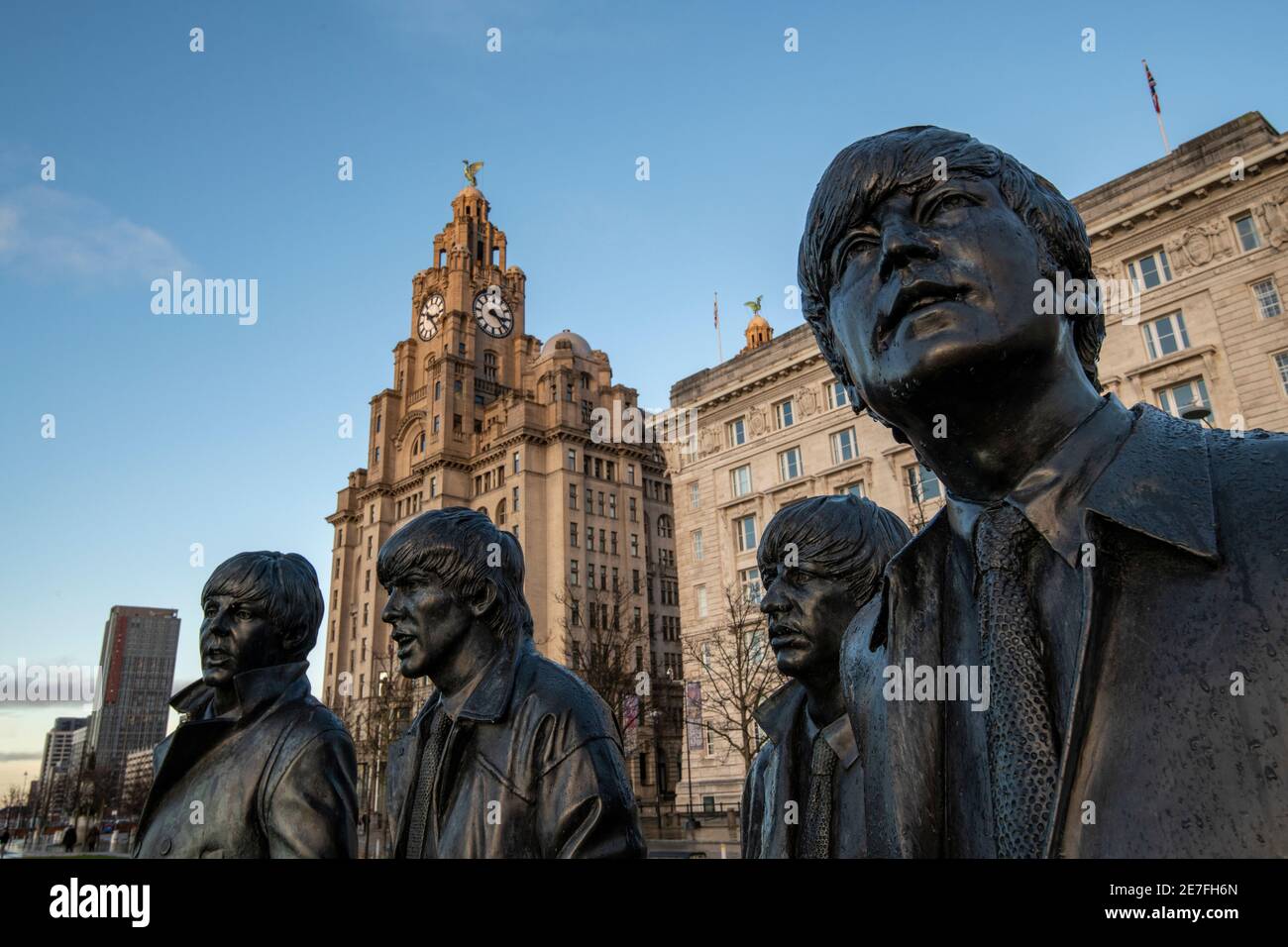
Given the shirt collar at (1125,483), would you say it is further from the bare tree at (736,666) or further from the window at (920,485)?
the window at (920,485)

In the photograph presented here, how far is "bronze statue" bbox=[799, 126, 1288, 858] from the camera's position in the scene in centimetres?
89

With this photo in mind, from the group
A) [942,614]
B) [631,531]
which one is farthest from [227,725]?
[631,531]

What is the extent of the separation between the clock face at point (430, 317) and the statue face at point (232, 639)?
70.6 metres

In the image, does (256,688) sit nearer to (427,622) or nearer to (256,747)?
(256,747)

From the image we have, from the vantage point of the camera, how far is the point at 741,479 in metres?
38.2

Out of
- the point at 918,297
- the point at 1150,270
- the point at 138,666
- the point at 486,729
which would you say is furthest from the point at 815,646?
the point at 138,666

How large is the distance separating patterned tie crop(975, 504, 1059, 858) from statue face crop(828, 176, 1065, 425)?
213 mm

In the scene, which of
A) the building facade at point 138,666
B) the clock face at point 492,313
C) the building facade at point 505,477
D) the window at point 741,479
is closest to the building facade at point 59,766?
the building facade at point 138,666

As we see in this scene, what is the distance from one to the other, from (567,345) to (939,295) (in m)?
65.8

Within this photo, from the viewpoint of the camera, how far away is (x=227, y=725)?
3814mm

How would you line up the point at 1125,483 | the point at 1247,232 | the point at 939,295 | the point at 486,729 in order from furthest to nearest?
1. the point at 1247,232
2. the point at 486,729
3. the point at 939,295
4. the point at 1125,483

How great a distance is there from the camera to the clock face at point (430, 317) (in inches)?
2835
